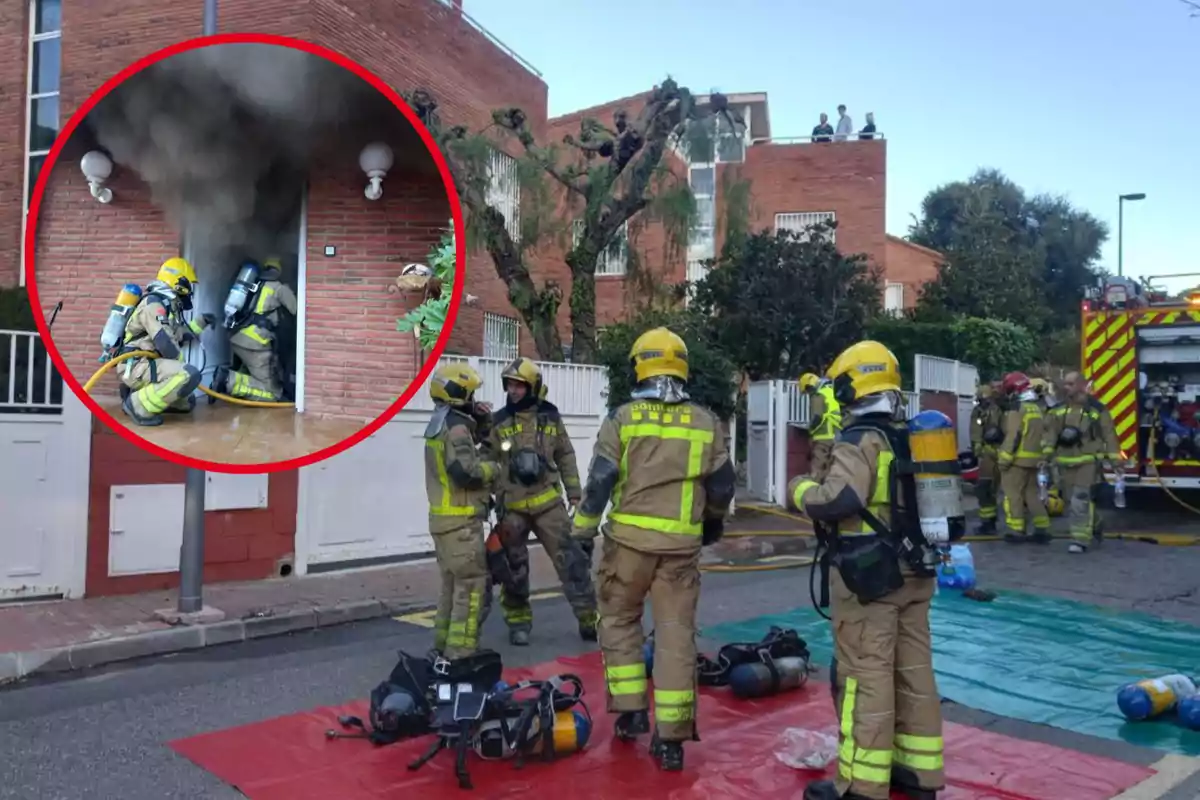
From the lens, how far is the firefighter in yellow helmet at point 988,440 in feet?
42.6

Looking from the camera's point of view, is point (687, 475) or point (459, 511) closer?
point (687, 475)

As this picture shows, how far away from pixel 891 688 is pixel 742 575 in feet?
20.4

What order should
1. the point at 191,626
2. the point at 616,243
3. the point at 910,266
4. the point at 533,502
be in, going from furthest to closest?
the point at 910,266
the point at 616,243
the point at 191,626
the point at 533,502

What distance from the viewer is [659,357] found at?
479cm

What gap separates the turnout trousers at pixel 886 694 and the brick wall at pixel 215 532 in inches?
208

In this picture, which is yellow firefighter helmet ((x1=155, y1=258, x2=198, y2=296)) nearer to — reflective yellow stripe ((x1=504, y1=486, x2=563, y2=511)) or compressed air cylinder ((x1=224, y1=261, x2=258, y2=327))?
compressed air cylinder ((x1=224, y1=261, x2=258, y2=327))

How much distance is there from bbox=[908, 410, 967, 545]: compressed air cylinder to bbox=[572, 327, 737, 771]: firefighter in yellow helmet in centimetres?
97

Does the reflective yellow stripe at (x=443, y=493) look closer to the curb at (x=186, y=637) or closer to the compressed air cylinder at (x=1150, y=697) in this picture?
the curb at (x=186, y=637)

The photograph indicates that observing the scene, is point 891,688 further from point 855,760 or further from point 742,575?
point 742,575

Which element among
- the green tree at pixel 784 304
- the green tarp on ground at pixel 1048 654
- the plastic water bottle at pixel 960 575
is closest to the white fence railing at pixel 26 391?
the green tarp on ground at pixel 1048 654

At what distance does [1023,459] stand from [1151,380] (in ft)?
12.8

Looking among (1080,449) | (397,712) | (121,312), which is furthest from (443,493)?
(1080,449)

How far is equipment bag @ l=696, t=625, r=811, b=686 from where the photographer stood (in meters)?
5.77

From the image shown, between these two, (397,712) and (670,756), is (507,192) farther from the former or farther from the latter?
(670,756)
